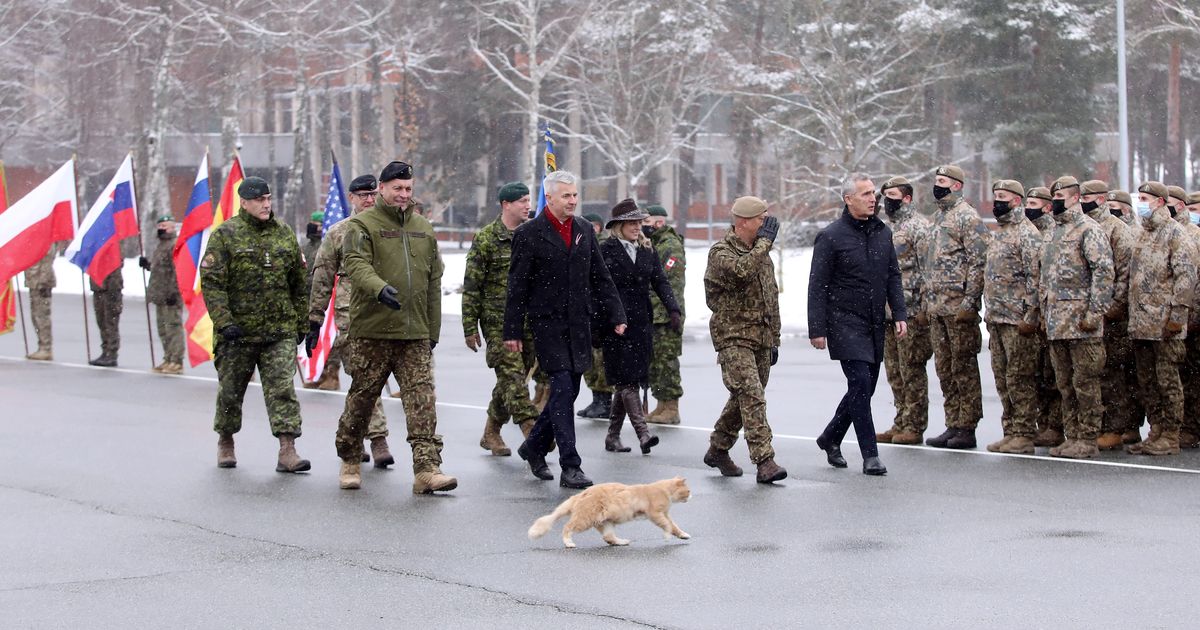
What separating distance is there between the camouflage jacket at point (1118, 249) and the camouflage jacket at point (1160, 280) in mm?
78

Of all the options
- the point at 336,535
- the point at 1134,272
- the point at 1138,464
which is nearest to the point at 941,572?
the point at 336,535

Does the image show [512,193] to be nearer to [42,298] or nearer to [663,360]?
[663,360]

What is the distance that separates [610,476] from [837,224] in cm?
226

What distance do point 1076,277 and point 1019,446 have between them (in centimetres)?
128

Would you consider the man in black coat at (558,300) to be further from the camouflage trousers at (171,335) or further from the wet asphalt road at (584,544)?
the camouflage trousers at (171,335)

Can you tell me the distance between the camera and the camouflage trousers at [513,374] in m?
11.1

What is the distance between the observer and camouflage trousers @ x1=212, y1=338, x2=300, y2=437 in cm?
1086

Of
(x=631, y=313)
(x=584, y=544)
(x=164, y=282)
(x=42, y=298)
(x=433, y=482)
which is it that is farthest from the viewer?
(x=42, y=298)

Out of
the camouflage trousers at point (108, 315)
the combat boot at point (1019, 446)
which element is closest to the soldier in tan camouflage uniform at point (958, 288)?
the combat boot at point (1019, 446)

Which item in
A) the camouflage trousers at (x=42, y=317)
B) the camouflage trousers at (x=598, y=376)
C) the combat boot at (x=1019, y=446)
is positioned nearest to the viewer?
the combat boot at (x=1019, y=446)

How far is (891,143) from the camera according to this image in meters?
38.6

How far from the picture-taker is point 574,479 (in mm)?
10109

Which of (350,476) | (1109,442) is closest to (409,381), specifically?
(350,476)

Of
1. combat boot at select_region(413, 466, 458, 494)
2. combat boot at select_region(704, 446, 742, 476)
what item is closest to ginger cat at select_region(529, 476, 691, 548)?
combat boot at select_region(413, 466, 458, 494)
